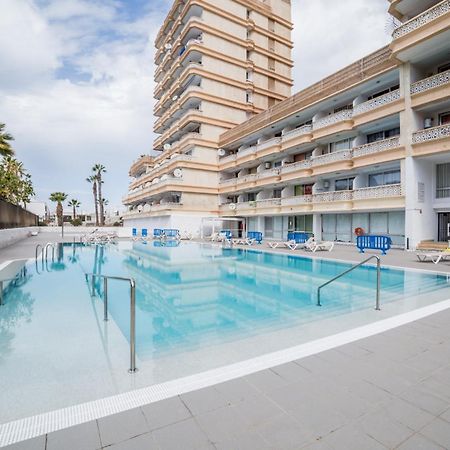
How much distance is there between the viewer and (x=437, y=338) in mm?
4441

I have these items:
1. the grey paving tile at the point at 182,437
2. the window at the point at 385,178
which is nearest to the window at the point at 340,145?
the window at the point at 385,178

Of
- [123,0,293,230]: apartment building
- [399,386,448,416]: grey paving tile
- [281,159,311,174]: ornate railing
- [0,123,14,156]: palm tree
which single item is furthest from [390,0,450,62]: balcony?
[0,123,14,156]: palm tree

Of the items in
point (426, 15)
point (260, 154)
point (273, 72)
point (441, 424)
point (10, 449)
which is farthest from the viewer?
point (273, 72)

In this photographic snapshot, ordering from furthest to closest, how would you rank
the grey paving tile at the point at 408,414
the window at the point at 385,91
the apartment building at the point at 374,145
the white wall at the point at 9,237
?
the window at the point at 385,91 → the white wall at the point at 9,237 → the apartment building at the point at 374,145 → the grey paving tile at the point at 408,414

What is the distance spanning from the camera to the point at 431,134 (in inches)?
703

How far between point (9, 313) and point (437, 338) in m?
8.32

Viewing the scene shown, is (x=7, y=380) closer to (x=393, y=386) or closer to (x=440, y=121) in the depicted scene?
(x=393, y=386)

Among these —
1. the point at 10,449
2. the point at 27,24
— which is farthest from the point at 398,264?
the point at 27,24

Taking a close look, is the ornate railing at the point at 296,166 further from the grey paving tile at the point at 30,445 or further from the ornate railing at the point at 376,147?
the grey paving tile at the point at 30,445

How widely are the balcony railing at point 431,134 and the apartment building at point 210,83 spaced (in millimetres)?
24991

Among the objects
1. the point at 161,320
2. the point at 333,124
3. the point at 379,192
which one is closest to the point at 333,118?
the point at 333,124

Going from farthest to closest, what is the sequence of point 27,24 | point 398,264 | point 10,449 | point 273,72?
point 273,72 < point 398,264 < point 27,24 < point 10,449

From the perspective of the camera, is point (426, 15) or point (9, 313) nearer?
point (9, 313)

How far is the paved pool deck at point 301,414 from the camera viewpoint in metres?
2.25
